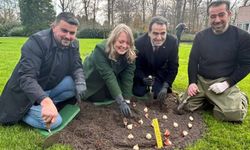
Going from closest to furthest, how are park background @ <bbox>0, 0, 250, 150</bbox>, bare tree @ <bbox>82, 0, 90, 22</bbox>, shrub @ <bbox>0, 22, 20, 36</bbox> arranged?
Result: park background @ <bbox>0, 0, 250, 150</bbox>
shrub @ <bbox>0, 22, 20, 36</bbox>
bare tree @ <bbox>82, 0, 90, 22</bbox>

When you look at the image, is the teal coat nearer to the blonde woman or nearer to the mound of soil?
the blonde woman

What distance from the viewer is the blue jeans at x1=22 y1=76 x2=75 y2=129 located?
3.25 meters

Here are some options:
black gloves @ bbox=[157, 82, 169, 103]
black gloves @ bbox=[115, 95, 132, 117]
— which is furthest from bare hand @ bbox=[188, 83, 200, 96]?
black gloves @ bbox=[115, 95, 132, 117]

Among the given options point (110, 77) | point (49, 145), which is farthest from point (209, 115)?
point (49, 145)

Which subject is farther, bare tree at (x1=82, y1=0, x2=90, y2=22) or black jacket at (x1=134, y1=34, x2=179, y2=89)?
bare tree at (x1=82, y1=0, x2=90, y2=22)

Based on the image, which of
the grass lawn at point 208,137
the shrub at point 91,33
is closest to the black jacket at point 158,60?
the grass lawn at point 208,137

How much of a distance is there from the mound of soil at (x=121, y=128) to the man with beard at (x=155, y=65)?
0.31 metres

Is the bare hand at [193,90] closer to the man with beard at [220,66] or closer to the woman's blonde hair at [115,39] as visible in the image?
the man with beard at [220,66]

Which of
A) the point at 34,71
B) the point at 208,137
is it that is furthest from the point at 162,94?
the point at 34,71

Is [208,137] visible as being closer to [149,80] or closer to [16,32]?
[149,80]

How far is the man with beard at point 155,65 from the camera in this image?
430 centimetres

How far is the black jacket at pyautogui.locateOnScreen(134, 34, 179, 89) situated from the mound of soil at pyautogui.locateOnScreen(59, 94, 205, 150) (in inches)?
19.2

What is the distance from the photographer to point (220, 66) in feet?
13.3

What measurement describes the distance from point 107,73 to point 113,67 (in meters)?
0.21
